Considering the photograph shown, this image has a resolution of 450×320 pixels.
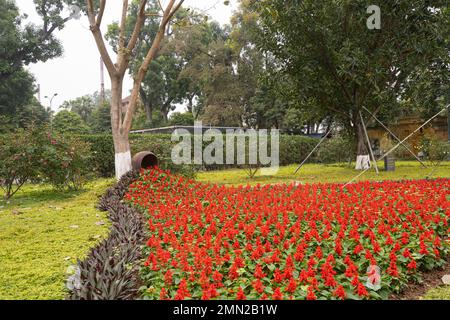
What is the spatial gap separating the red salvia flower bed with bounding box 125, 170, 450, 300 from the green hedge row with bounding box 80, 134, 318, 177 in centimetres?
405

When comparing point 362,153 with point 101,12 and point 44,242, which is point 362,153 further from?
point 44,242

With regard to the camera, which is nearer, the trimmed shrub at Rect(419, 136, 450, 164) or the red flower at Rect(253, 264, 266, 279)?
the red flower at Rect(253, 264, 266, 279)

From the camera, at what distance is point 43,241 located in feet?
16.2

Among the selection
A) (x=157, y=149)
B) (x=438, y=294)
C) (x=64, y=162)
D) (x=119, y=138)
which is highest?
(x=119, y=138)

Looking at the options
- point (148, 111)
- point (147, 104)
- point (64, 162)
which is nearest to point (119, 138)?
point (64, 162)

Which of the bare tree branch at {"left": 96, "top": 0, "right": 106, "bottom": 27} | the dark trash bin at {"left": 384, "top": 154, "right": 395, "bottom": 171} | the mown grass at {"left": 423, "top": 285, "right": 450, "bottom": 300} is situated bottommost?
the mown grass at {"left": 423, "top": 285, "right": 450, "bottom": 300}

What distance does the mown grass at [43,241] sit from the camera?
3.40 metres

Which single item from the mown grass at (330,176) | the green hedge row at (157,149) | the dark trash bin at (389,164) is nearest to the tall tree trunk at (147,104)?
the green hedge row at (157,149)

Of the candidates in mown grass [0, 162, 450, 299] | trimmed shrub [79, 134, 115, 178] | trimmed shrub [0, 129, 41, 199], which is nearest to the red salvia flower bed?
mown grass [0, 162, 450, 299]

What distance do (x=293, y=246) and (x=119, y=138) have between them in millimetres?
7284

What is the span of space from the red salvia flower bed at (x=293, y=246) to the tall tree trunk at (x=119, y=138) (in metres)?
3.31

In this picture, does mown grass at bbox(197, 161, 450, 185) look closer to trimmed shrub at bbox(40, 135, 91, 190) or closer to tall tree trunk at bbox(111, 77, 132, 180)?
tall tree trunk at bbox(111, 77, 132, 180)

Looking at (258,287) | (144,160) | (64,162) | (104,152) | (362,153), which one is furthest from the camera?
(104,152)

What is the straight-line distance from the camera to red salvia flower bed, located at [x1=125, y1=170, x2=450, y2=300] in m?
3.06
